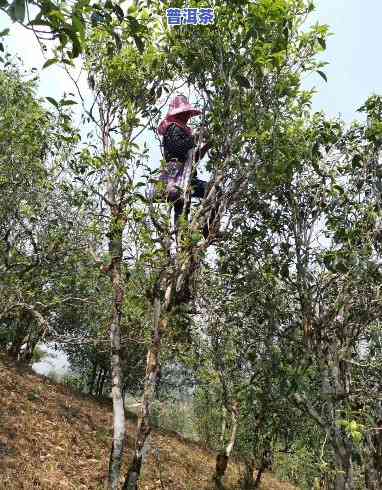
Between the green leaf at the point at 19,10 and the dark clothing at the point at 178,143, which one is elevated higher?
the dark clothing at the point at 178,143

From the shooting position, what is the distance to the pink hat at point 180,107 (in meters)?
7.75

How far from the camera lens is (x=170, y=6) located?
268 inches

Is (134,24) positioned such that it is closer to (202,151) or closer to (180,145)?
(180,145)

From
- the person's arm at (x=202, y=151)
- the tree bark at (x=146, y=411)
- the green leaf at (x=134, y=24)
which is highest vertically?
the person's arm at (x=202, y=151)

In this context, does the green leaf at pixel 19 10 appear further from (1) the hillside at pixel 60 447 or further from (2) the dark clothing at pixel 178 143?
(1) the hillside at pixel 60 447

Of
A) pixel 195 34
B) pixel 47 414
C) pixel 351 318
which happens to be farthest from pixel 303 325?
pixel 47 414

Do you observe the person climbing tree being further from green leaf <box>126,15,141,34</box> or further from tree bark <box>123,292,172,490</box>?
green leaf <box>126,15,141,34</box>

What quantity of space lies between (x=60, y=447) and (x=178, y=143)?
1232 centimetres

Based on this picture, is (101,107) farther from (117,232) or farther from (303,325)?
(303,325)

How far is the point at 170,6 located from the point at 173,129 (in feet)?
6.32

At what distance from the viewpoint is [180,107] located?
7.80 metres

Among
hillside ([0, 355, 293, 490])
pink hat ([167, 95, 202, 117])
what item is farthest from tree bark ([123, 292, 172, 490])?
hillside ([0, 355, 293, 490])

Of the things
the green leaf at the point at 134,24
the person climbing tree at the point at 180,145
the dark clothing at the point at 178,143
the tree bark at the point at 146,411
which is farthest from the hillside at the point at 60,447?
the green leaf at the point at 134,24

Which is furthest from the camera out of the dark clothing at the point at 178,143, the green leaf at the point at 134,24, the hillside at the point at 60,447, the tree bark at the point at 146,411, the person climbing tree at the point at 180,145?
the hillside at the point at 60,447
